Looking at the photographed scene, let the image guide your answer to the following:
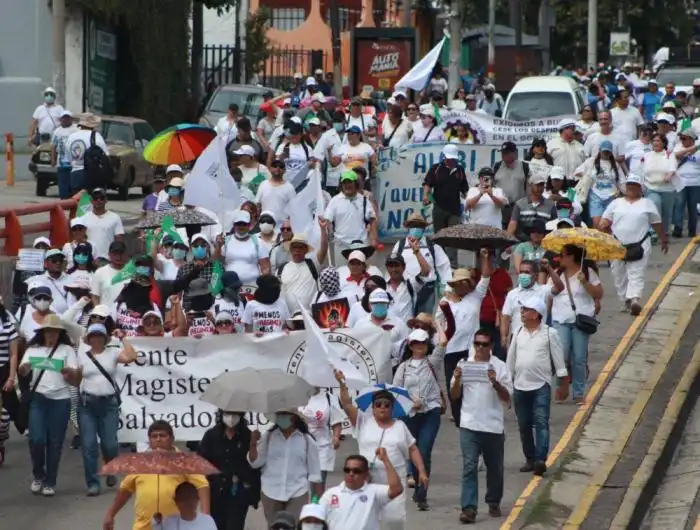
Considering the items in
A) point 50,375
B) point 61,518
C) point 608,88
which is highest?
point 608,88

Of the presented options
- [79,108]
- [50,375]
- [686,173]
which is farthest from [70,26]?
[50,375]

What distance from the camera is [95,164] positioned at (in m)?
25.6

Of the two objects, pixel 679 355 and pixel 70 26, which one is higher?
pixel 70 26

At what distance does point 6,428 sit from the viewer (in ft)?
55.6

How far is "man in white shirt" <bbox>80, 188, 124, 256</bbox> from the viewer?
20312 millimetres

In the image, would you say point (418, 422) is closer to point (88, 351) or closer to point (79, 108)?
point (88, 351)

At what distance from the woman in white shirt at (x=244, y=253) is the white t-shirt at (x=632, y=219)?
4.55 metres

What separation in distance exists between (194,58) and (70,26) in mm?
5030

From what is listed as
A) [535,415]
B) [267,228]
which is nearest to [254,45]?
[267,228]

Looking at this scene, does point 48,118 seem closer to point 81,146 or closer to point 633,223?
point 81,146

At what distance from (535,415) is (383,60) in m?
27.5

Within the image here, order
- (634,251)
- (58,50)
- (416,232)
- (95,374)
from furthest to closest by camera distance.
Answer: (58,50), (634,251), (416,232), (95,374)

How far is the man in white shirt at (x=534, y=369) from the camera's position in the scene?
52.0 ft

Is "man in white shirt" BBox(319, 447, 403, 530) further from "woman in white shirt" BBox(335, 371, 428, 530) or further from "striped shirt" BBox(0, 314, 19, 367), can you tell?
"striped shirt" BBox(0, 314, 19, 367)
